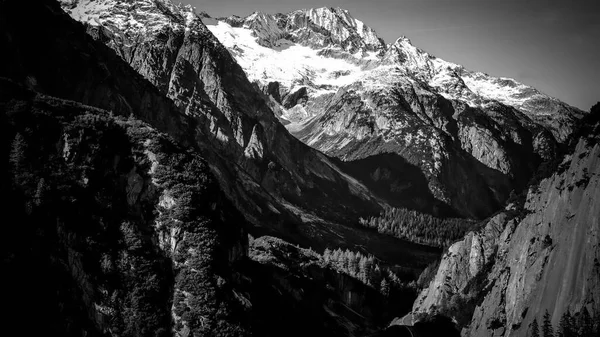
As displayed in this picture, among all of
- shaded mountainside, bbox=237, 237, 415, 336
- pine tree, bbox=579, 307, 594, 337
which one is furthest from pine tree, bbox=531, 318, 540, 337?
shaded mountainside, bbox=237, 237, 415, 336

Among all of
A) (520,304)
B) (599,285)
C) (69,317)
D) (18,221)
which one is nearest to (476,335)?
(520,304)

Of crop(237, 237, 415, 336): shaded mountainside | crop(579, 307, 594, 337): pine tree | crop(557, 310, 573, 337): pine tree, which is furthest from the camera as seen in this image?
crop(237, 237, 415, 336): shaded mountainside

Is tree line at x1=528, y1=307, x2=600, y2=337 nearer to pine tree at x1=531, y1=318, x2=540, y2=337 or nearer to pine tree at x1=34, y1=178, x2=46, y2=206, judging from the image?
pine tree at x1=531, y1=318, x2=540, y2=337

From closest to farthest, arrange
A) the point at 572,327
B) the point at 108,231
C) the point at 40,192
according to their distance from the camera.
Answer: the point at 572,327
the point at 40,192
the point at 108,231

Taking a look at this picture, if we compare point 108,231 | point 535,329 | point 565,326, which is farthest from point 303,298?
point 565,326

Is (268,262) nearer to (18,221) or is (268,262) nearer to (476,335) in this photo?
(476,335)

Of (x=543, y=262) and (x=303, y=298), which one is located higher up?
(x=543, y=262)

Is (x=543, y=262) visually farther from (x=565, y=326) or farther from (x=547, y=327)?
(x=565, y=326)
